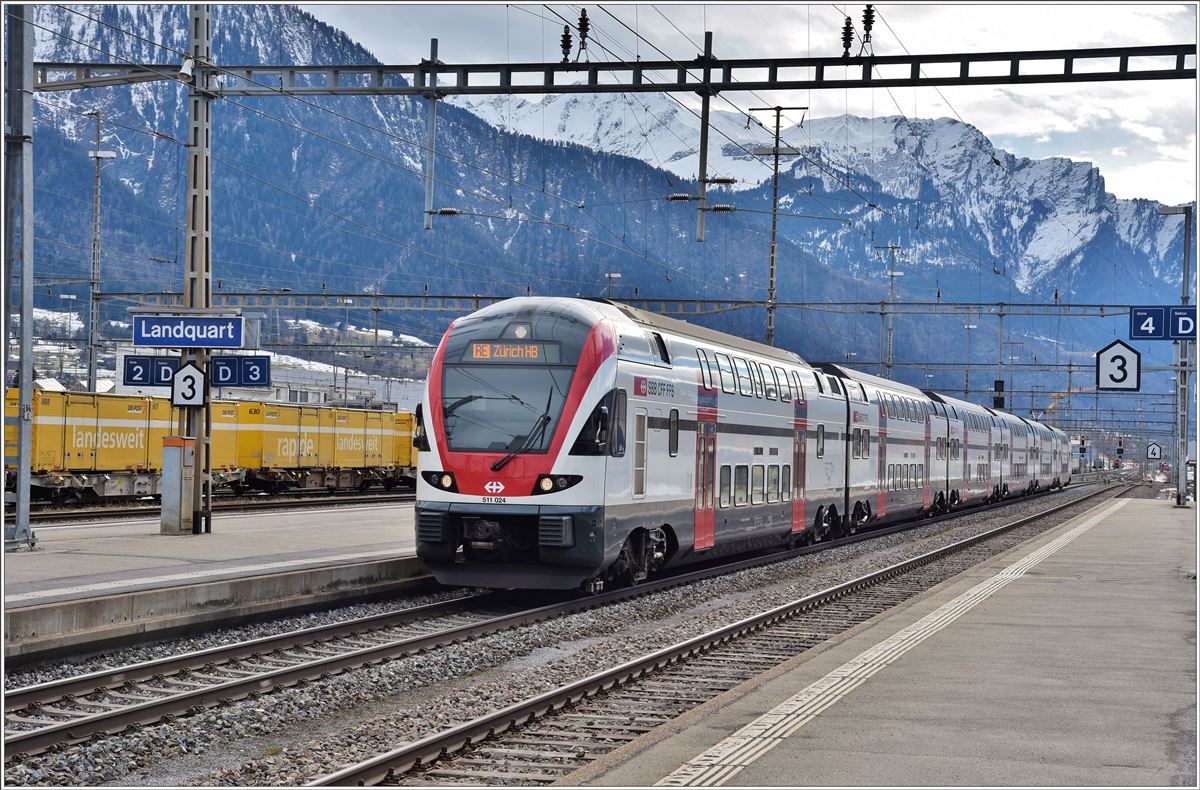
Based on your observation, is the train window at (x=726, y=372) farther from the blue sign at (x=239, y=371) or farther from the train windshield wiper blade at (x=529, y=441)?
the blue sign at (x=239, y=371)

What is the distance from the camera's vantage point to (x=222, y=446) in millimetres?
43188

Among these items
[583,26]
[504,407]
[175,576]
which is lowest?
[175,576]

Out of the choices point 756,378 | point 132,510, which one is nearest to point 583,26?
point 756,378

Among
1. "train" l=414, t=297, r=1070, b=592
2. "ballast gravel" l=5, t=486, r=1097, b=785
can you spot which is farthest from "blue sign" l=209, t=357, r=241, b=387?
"ballast gravel" l=5, t=486, r=1097, b=785

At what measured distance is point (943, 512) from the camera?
46219 mm

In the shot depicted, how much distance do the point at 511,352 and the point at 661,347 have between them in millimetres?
2735

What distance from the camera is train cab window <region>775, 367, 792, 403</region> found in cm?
2530

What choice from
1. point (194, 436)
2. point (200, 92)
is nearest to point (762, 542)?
point (194, 436)

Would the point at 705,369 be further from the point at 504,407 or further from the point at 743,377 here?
the point at 504,407

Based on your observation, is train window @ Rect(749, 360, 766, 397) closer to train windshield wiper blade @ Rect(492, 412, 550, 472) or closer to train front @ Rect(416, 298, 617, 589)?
train front @ Rect(416, 298, 617, 589)

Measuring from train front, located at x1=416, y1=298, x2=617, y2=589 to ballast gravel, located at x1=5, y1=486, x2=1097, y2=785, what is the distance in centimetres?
109

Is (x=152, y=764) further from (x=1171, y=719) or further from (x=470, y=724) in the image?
(x=1171, y=719)

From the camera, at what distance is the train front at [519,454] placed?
17.0 meters

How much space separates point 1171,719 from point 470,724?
4.84m
